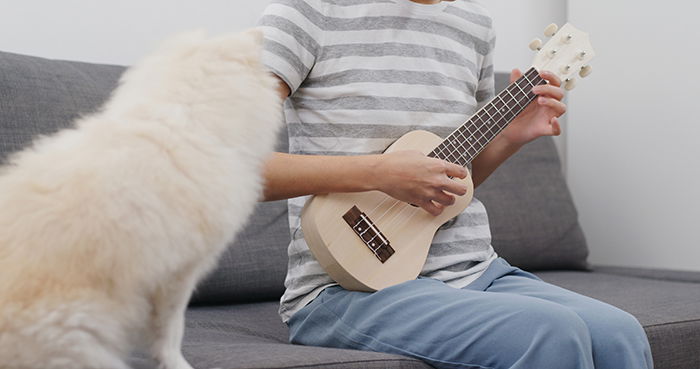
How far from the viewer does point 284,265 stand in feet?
5.64

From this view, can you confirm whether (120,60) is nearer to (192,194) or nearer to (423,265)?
(423,265)

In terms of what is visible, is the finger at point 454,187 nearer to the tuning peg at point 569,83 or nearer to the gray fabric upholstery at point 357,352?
the gray fabric upholstery at point 357,352

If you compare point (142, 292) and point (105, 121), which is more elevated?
point (105, 121)

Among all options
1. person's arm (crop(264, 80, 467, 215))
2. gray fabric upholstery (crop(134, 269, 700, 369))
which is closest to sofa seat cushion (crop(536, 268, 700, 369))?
gray fabric upholstery (crop(134, 269, 700, 369))

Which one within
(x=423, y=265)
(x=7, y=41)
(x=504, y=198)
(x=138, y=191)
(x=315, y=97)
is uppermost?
(x=138, y=191)

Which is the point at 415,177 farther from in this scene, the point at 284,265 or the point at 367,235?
the point at 284,265

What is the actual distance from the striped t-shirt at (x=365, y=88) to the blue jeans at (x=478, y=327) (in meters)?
0.08

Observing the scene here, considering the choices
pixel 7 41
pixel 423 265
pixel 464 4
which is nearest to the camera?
pixel 423 265

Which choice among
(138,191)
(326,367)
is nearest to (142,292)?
(138,191)

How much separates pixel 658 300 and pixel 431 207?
68cm

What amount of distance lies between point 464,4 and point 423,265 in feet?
1.65

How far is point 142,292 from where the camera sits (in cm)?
73

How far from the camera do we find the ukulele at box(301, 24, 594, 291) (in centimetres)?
119

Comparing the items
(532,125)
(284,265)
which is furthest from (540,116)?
(284,265)
